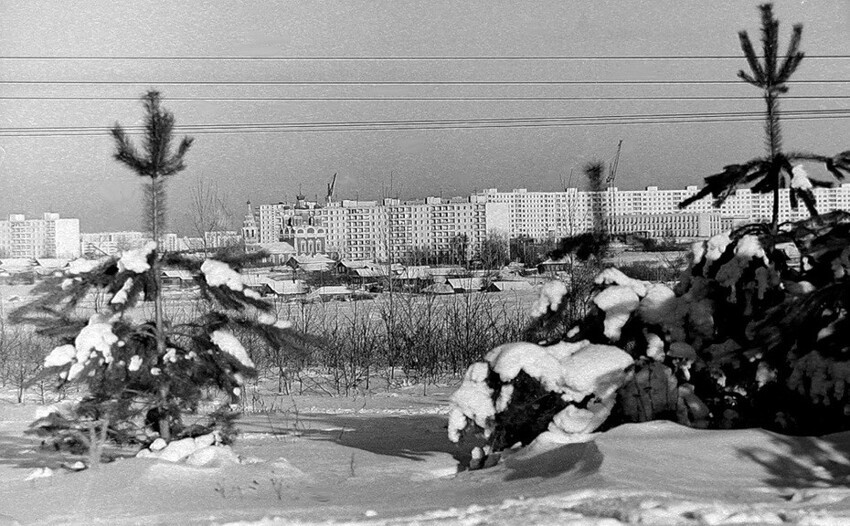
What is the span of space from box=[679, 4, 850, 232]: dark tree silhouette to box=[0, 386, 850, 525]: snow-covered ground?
84.7 inches

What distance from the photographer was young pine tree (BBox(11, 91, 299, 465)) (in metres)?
6.21

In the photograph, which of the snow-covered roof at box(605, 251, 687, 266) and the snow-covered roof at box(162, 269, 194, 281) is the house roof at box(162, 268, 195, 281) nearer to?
the snow-covered roof at box(162, 269, 194, 281)

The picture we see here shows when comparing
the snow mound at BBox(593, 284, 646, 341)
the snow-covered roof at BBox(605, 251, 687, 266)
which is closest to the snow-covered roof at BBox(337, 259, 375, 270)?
the snow-covered roof at BBox(605, 251, 687, 266)

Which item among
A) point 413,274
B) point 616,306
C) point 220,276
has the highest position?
point 220,276

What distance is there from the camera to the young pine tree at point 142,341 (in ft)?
20.4

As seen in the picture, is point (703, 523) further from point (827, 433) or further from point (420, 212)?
point (420, 212)

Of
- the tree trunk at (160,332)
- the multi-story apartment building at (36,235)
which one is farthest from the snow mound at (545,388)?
the multi-story apartment building at (36,235)

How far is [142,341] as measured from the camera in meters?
6.46

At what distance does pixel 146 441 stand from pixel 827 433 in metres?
4.87

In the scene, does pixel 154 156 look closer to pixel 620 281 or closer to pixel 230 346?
pixel 230 346

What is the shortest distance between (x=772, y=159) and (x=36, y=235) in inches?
601

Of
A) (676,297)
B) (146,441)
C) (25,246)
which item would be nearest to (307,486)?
(146,441)

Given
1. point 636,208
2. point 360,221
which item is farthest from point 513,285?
point 360,221

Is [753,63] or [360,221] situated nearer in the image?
[753,63]
